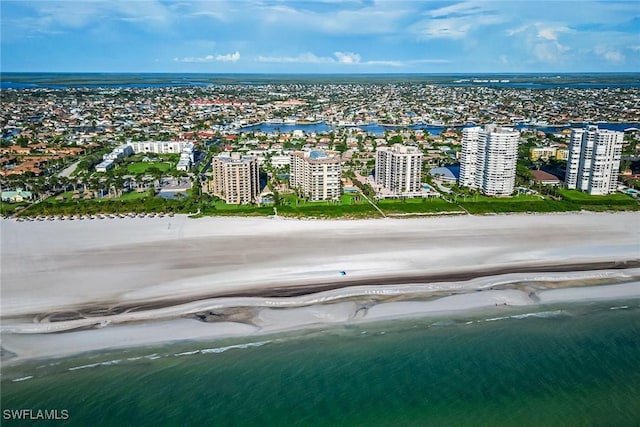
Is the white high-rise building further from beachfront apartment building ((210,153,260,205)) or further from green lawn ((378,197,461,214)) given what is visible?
beachfront apartment building ((210,153,260,205))

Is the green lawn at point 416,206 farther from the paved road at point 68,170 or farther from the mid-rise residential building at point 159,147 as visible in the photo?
the mid-rise residential building at point 159,147

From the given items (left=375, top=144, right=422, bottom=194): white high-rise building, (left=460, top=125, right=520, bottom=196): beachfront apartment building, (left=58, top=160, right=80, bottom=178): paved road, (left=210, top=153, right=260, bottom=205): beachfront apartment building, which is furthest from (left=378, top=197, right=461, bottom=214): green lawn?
(left=58, top=160, right=80, bottom=178): paved road

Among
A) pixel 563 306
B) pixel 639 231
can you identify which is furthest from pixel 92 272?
pixel 639 231

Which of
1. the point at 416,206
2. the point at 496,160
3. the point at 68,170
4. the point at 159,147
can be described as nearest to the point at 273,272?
the point at 416,206

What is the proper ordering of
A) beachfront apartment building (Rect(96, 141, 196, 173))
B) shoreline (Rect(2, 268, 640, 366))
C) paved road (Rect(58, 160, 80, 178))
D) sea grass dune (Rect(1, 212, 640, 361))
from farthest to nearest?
1. beachfront apartment building (Rect(96, 141, 196, 173))
2. paved road (Rect(58, 160, 80, 178))
3. sea grass dune (Rect(1, 212, 640, 361))
4. shoreline (Rect(2, 268, 640, 366))

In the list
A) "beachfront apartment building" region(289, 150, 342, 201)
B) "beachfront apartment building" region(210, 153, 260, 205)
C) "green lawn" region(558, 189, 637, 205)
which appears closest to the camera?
"beachfront apartment building" region(210, 153, 260, 205)

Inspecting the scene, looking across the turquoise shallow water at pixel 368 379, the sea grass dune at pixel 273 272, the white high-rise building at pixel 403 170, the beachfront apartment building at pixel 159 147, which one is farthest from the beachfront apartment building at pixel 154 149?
the turquoise shallow water at pixel 368 379
